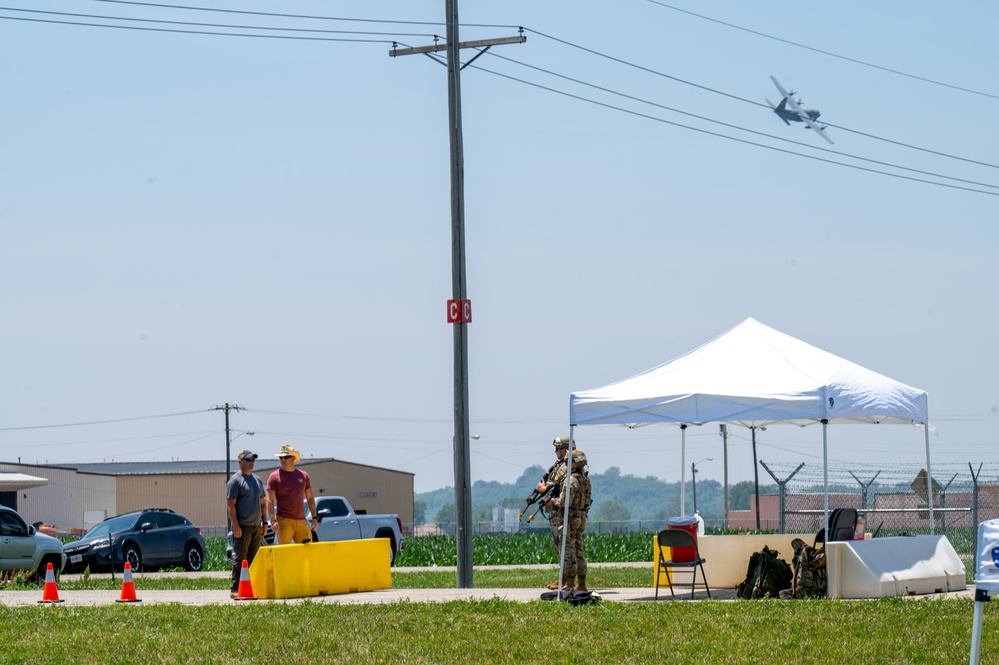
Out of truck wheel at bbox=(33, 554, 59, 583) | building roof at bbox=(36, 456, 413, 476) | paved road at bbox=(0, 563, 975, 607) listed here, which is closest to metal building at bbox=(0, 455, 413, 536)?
building roof at bbox=(36, 456, 413, 476)

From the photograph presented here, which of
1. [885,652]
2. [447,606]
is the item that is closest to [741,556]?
[447,606]

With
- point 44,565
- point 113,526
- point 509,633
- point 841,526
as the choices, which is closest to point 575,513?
point 509,633

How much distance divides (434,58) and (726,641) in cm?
1080

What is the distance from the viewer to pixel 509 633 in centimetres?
1262

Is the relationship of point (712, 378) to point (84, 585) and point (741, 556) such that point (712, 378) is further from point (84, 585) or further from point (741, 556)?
point (84, 585)

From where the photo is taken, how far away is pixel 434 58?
20094 mm

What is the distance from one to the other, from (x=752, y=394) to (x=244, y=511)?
635 centimetres

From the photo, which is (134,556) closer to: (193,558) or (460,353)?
(193,558)

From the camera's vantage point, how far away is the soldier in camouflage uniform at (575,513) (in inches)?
618

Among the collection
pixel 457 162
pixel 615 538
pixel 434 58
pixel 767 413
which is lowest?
pixel 615 538

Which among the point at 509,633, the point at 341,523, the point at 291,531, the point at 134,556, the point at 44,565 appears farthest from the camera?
the point at 341,523

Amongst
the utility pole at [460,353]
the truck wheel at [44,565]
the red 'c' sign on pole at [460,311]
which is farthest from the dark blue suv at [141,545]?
the red 'c' sign on pole at [460,311]

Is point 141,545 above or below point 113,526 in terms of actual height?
below

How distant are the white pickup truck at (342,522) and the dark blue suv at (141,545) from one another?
9.72 ft
